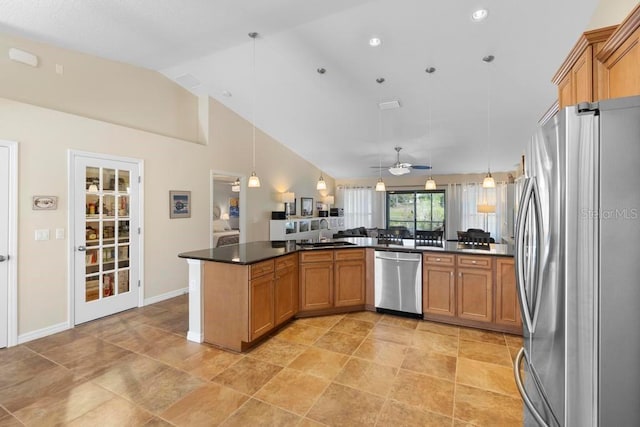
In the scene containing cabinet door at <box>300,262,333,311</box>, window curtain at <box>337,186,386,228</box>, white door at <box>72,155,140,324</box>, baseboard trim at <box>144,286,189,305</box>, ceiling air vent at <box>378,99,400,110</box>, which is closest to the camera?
white door at <box>72,155,140,324</box>

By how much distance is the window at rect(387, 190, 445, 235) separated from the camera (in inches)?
362

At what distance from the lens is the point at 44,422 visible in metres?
2.05

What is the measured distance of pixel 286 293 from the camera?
3650 mm

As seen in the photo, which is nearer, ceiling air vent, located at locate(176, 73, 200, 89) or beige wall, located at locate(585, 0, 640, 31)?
beige wall, located at locate(585, 0, 640, 31)

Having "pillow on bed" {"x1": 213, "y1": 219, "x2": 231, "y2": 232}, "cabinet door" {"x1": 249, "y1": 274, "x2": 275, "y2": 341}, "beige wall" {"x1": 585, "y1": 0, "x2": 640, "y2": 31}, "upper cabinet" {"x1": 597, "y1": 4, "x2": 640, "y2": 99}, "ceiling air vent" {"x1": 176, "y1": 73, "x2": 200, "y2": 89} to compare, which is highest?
"ceiling air vent" {"x1": 176, "y1": 73, "x2": 200, "y2": 89}

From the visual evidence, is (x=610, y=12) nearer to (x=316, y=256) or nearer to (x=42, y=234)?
(x=316, y=256)

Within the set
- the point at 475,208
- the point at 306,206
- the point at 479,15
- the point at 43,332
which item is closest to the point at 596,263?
the point at 479,15

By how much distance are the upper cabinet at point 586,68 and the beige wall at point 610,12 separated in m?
1.14

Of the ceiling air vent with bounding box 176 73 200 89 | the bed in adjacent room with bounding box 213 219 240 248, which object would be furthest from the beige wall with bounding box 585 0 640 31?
the bed in adjacent room with bounding box 213 219 240 248

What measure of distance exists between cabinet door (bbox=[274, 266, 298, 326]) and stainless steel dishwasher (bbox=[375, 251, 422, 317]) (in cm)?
114

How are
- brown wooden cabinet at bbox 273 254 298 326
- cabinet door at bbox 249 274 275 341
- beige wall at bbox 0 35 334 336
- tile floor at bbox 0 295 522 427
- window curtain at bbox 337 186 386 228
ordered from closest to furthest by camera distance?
tile floor at bbox 0 295 522 427
cabinet door at bbox 249 274 275 341
beige wall at bbox 0 35 334 336
brown wooden cabinet at bbox 273 254 298 326
window curtain at bbox 337 186 386 228

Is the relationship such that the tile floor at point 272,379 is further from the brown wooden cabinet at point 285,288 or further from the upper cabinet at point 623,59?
the upper cabinet at point 623,59

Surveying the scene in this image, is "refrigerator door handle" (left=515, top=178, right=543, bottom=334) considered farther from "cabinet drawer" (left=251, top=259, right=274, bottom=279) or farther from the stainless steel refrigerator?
"cabinet drawer" (left=251, top=259, right=274, bottom=279)

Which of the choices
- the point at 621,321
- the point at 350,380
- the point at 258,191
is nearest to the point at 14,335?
the point at 350,380
